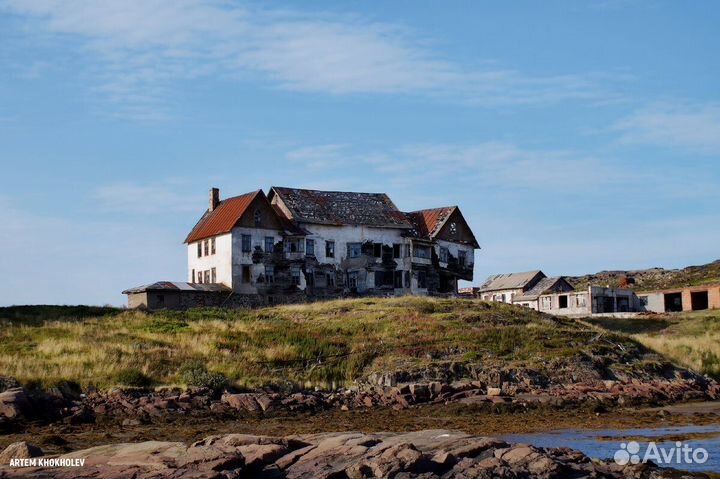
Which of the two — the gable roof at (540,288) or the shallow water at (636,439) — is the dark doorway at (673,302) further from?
the shallow water at (636,439)

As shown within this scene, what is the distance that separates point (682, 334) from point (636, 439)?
1521 inches

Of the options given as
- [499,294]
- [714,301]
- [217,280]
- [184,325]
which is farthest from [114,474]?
[499,294]

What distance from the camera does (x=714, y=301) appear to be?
79875mm

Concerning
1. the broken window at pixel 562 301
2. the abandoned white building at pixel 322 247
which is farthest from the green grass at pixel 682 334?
the broken window at pixel 562 301

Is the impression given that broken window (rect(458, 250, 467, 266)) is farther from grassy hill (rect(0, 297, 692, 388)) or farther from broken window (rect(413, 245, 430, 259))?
grassy hill (rect(0, 297, 692, 388))

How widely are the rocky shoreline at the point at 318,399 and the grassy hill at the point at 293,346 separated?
1720 mm

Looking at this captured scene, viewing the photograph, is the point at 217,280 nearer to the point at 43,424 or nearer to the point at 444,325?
the point at 444,325

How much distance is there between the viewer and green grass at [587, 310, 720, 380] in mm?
48156

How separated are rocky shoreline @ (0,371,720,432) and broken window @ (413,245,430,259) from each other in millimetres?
36594

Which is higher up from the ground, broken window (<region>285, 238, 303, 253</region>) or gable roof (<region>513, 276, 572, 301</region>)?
broken window (<region>285, 238, 303, 253</region>)

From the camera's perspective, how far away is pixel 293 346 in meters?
43.2

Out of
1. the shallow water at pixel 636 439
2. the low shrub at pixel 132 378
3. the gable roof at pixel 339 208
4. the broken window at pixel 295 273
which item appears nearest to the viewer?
the shallow water at pixel 636 439

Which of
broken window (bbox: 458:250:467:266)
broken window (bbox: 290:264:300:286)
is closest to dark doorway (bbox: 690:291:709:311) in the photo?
broken window (bbox: 458:250:467:266)

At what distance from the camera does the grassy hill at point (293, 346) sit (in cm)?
3822
